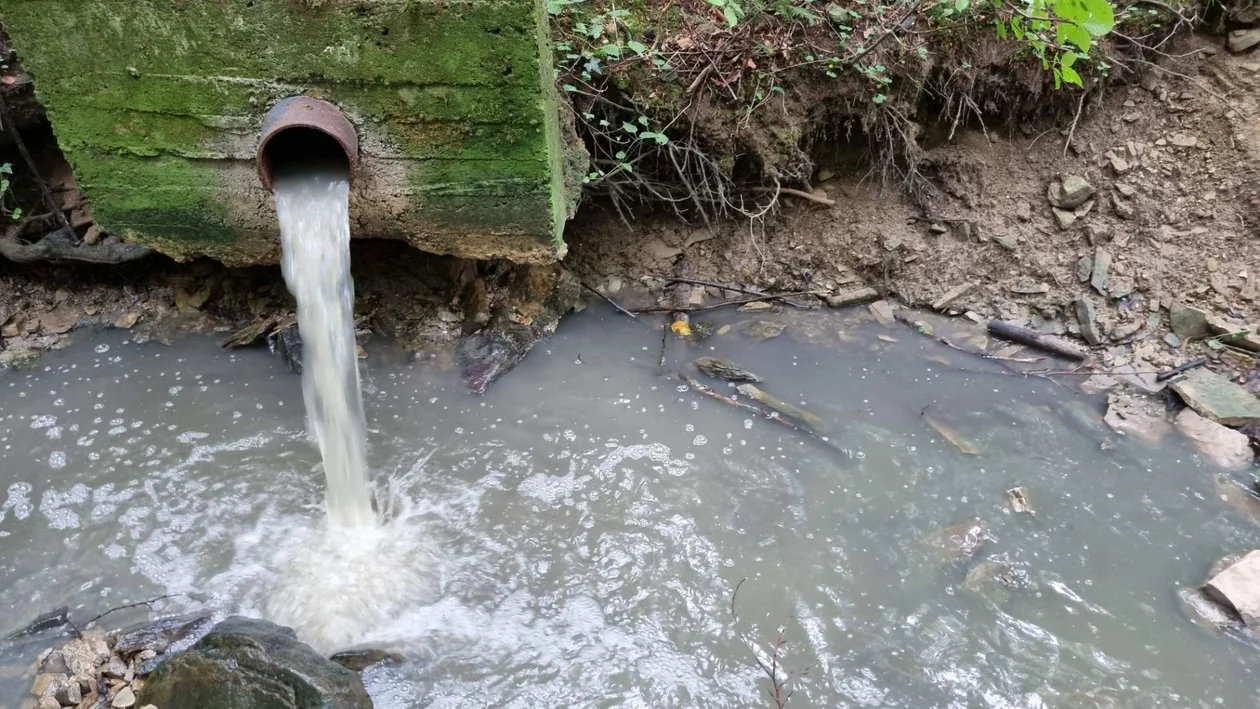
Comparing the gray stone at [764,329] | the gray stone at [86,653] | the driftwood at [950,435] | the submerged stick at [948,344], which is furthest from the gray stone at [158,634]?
the submerged stick at [948,344]

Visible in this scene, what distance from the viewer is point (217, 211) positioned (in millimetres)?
3371

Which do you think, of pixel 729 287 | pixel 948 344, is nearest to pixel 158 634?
pixel 729 287

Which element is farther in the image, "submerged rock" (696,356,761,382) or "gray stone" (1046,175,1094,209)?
"gray stone" (1046,175,1094,209)

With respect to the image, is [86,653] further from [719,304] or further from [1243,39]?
[1243,39]

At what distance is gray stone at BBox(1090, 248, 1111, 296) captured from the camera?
4449 millimetres

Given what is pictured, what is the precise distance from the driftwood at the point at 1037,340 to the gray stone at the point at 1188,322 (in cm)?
53

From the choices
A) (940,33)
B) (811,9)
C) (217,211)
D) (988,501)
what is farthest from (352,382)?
(940,33)

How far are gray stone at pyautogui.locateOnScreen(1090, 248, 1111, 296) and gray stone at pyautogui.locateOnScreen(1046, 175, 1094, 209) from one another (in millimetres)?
352

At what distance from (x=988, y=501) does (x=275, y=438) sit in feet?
11.0

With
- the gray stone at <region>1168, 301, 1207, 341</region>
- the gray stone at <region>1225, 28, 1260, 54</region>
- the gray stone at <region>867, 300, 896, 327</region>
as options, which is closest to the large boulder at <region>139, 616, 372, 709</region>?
the gray stone at <region>867, 300, 896, 327</region>

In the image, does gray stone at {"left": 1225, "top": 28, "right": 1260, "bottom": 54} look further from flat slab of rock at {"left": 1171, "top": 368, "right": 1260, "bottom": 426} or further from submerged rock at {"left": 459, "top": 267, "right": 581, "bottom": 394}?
submerged rock at {"left": 459, "top": 267, "right": 581, "bottom": 394}

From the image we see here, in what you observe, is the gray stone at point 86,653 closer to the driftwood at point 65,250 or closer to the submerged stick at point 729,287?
the driftwood at point 65,250

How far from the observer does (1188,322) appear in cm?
421

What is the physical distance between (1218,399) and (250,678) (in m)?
4.54
